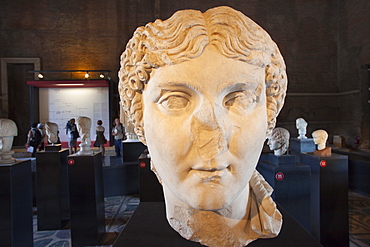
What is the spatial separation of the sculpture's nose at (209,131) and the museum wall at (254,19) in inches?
447

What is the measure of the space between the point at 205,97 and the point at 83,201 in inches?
131

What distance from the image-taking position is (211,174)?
106cm

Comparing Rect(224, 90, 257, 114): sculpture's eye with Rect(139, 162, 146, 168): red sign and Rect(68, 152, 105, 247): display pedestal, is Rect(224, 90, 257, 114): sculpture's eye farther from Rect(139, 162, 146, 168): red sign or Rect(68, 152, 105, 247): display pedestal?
Rect(68, 152, 105, 247): display pedestal

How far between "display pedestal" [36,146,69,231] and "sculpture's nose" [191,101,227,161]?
4.07 meters

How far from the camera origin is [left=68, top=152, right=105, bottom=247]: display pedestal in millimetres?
3557

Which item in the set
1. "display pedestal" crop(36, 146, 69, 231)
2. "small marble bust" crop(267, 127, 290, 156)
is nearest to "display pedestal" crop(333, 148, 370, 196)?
"small marble bust" crop(267, 127, 290, 156)

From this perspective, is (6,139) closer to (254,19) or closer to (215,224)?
(215,224)

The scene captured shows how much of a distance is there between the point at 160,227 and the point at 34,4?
13829mm

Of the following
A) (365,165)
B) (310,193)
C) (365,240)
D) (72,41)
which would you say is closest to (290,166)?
(310,193)

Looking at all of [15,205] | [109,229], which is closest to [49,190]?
[15,205]

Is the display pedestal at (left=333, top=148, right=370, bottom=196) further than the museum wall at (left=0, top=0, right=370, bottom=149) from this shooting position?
No

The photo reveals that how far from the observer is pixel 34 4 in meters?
11.4

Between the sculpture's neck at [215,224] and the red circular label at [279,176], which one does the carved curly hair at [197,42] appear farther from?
the red circular label at [279,176]

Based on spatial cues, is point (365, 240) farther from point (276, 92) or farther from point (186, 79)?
point (186, 79)
